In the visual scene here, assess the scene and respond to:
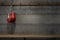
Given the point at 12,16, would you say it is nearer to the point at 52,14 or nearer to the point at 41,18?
the point at 41,18

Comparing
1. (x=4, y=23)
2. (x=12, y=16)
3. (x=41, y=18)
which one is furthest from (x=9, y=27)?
(x=41, y=18)

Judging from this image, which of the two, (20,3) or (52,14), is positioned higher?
(20,3)

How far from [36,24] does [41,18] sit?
0.46ft

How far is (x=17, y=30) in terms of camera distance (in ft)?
6.79

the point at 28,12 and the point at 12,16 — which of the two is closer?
the point at 12,16

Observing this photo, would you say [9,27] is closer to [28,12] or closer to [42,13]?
[28,12]

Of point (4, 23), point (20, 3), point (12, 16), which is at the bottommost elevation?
point (4, 23)

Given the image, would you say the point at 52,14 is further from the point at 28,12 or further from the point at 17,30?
the point at 17,30

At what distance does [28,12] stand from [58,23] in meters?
0.57

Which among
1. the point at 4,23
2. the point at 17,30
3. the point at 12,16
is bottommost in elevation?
the point at 17,30

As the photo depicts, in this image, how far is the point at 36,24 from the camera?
6.81 feet

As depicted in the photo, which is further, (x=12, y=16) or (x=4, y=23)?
(x=4, y=23)

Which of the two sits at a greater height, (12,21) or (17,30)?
(12,21)

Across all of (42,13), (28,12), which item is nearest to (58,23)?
(42,13)
